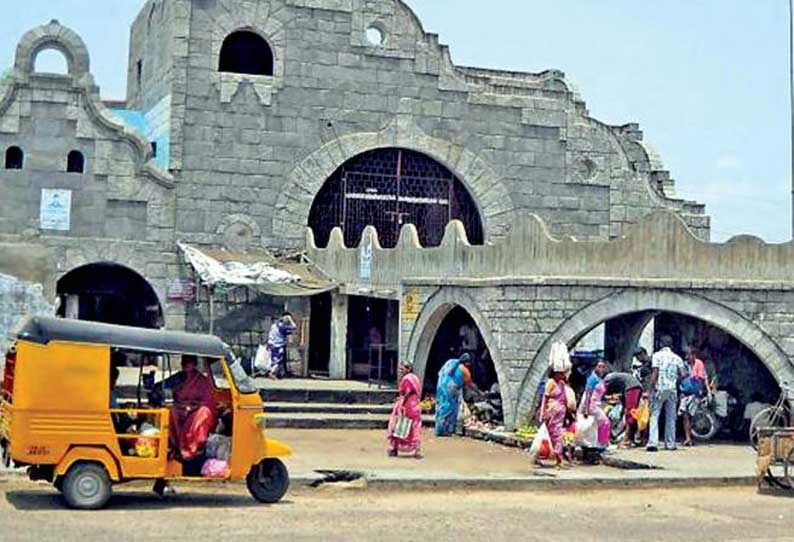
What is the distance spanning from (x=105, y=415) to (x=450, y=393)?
8.93m

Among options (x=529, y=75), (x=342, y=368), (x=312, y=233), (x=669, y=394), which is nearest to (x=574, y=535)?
(x=669, y=394)

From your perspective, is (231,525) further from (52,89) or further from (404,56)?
(404,56)

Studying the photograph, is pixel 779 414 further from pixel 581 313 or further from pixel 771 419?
pixel 581 313

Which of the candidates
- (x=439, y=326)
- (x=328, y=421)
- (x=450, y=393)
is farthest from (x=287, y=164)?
(x=450, y=393)

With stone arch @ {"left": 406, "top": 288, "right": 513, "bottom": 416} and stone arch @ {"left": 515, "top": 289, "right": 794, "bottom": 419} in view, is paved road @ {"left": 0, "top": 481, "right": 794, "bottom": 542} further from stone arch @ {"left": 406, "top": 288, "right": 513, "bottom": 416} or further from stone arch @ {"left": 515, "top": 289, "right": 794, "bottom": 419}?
stone arch @ {"left": 406, "top": 288, "right": 513, "bottom": 416}

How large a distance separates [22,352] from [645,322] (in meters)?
13.3

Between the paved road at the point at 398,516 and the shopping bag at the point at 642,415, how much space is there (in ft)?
12.4

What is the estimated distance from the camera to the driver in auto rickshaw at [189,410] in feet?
40.3

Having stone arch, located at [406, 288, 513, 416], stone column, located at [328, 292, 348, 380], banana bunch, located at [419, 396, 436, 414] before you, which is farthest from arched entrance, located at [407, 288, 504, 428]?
stone column, located at [328, 292, 348, 380]

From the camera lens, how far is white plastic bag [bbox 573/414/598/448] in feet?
54.6

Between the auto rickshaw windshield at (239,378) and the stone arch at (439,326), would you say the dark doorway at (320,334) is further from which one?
the auto rickshaw windshield at (239,378)

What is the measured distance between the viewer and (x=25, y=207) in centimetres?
2498

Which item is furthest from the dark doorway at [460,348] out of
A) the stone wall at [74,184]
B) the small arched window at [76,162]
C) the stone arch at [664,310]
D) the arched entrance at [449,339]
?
the small arched window at [76,162]

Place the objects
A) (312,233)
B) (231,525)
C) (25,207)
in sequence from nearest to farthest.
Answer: (231,525) → (25,207) → (312,233)
